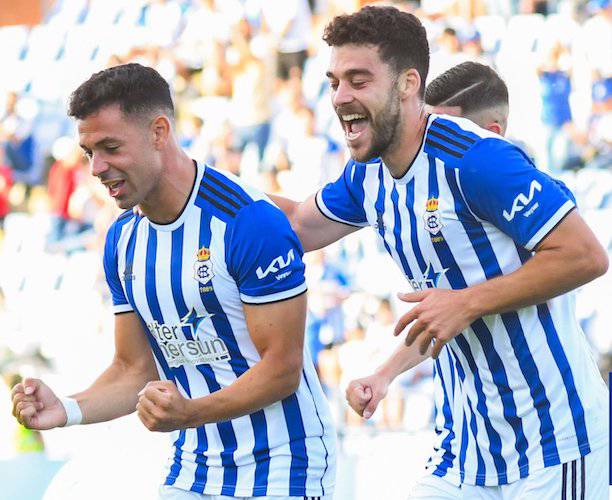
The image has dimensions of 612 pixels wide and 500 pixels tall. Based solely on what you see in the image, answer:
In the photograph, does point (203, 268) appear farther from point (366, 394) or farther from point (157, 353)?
point (366, 394)

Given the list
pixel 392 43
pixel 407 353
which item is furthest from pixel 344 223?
pixel 392 43

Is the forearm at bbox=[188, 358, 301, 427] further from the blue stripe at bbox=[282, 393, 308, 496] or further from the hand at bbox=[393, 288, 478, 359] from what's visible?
the hand at bbox=[393, 288, 478, 359]

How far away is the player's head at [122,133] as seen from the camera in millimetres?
3129

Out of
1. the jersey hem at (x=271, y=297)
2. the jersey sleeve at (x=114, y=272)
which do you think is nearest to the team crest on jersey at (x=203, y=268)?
the jersey hem at (x=271, y=297)

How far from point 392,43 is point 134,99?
0.73 m

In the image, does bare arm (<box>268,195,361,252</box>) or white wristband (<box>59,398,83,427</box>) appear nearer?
white wristband (<box>59,398,83,427</box>)

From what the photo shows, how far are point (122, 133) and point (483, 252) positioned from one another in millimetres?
1029

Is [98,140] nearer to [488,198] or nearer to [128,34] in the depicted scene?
[488,198]

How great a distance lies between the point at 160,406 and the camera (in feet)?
9.03

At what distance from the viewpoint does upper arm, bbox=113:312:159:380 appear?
135 inches

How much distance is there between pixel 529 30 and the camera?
7520 mm

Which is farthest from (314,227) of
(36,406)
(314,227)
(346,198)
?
(36,406)

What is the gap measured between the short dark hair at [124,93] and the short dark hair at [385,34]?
1.67ft

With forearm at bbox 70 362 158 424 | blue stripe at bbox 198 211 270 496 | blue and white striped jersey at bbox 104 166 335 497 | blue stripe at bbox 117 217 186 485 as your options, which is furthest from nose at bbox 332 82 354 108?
forearm at bbox 70 362 158 424
